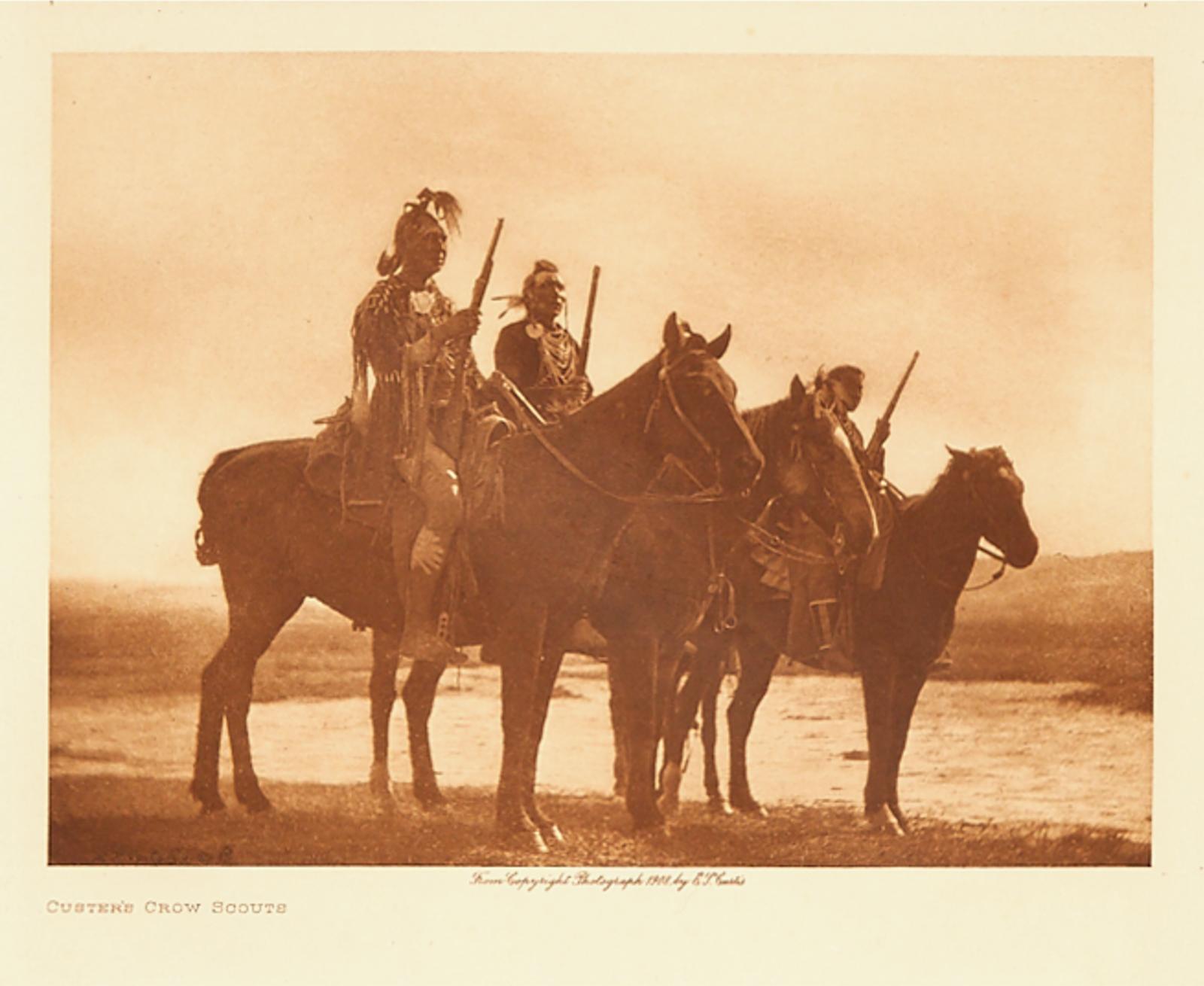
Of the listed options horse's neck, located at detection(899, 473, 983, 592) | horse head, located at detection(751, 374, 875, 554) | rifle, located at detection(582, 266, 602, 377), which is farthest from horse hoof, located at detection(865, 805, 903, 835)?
rifle, located at detection(582, 266, 602, 377)

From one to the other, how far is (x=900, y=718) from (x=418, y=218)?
334cm

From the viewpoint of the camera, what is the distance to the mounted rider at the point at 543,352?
355 inches

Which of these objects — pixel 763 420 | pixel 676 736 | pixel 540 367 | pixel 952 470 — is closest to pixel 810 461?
pixel 763 420

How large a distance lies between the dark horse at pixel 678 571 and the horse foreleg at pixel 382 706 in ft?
3.52

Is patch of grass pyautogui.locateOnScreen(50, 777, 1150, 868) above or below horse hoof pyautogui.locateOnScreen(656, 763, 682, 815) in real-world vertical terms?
below

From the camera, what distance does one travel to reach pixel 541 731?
8945 mm

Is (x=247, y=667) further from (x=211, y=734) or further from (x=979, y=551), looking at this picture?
(x=979, y=551)

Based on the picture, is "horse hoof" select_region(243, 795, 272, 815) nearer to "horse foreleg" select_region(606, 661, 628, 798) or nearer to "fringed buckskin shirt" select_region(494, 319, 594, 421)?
"horse foreleg" select_region(606, 661, 628, 798)

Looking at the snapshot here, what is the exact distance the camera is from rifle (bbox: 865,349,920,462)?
929 cm

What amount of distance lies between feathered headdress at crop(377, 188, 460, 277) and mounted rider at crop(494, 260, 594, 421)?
1.55 feet

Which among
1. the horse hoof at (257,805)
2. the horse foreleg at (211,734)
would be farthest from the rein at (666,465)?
the horse hoof at (257,805)
